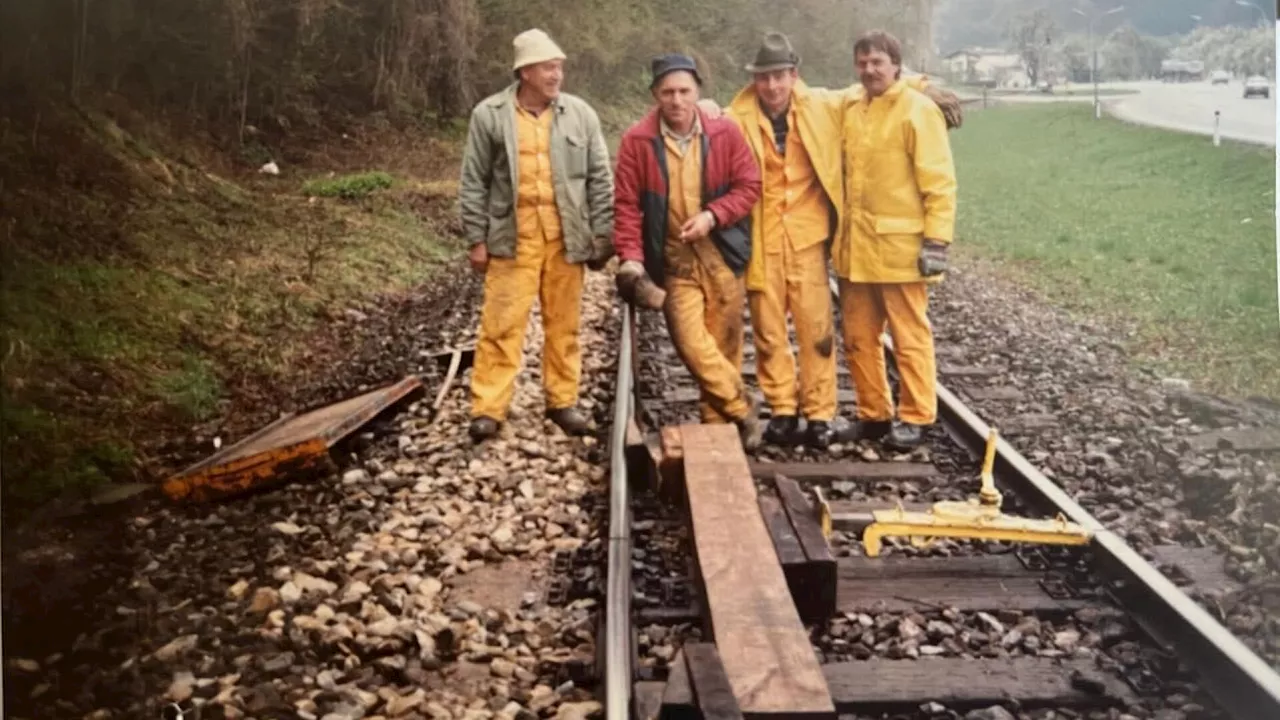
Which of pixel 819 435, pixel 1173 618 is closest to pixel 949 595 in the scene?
pixel 1173 618

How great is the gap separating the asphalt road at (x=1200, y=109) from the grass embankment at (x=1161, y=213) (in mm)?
41

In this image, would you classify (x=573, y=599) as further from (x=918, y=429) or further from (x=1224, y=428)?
(x=1224, y=428)

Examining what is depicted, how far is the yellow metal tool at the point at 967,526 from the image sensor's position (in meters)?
3.07

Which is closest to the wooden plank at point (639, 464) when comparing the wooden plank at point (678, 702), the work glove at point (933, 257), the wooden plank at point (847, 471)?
the wooden plank at point (847, 471)

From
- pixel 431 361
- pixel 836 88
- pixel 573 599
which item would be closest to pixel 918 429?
pixel 836 88

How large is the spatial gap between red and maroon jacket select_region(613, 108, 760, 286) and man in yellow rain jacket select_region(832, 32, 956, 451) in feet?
1.02

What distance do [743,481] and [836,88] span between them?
3.80 feet

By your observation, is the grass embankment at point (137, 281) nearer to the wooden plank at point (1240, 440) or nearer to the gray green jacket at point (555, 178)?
the gray green jacket at point (555, 178)

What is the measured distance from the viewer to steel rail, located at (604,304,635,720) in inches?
99.4

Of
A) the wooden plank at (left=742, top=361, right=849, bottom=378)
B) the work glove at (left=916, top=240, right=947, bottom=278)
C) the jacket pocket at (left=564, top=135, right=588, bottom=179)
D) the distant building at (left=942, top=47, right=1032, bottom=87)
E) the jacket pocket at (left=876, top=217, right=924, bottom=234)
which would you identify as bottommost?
the wooden plank at (left=742, top=361, right=849, bottom=378)

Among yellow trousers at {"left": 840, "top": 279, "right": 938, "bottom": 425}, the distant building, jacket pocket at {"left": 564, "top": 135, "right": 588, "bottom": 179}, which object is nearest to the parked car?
the distant building

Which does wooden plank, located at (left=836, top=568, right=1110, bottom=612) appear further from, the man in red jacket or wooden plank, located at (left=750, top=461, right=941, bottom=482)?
the man in red jacket

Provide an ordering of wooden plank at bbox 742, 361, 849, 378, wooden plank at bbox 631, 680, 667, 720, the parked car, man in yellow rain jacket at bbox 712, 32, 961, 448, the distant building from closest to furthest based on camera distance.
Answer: wooden plank at bbox 631, 680, 667, 720 → the parked car → the distant building → man in yellow rain jacket at bbox 712, 32, 961, 448 → wooden plank at bbox 742, 361, 849, 378

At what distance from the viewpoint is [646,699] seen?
2529mm
